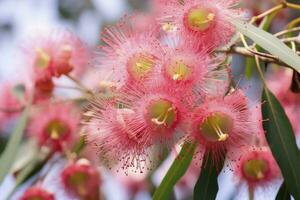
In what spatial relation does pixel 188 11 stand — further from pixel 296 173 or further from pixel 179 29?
pixel 296 173

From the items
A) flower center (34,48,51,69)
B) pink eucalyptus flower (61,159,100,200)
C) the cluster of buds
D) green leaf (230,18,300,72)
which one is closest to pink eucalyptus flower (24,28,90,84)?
flower center (34,48,51,69)

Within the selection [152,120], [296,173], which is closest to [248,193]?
[296,173]

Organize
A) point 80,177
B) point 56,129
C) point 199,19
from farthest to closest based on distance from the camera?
point 56,129 → point 80,177 → point 199,19

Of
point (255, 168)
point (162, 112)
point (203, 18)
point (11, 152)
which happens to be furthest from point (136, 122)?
point (11, 152)

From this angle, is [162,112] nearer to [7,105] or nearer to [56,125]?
[56,125]

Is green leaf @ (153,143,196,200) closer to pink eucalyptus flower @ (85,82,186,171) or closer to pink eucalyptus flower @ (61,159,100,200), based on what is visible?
pink eucalyptus flower @ (85,82,186,171)

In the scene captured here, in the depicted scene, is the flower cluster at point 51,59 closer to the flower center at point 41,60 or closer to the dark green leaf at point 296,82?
A: the flower center at point 41,60
